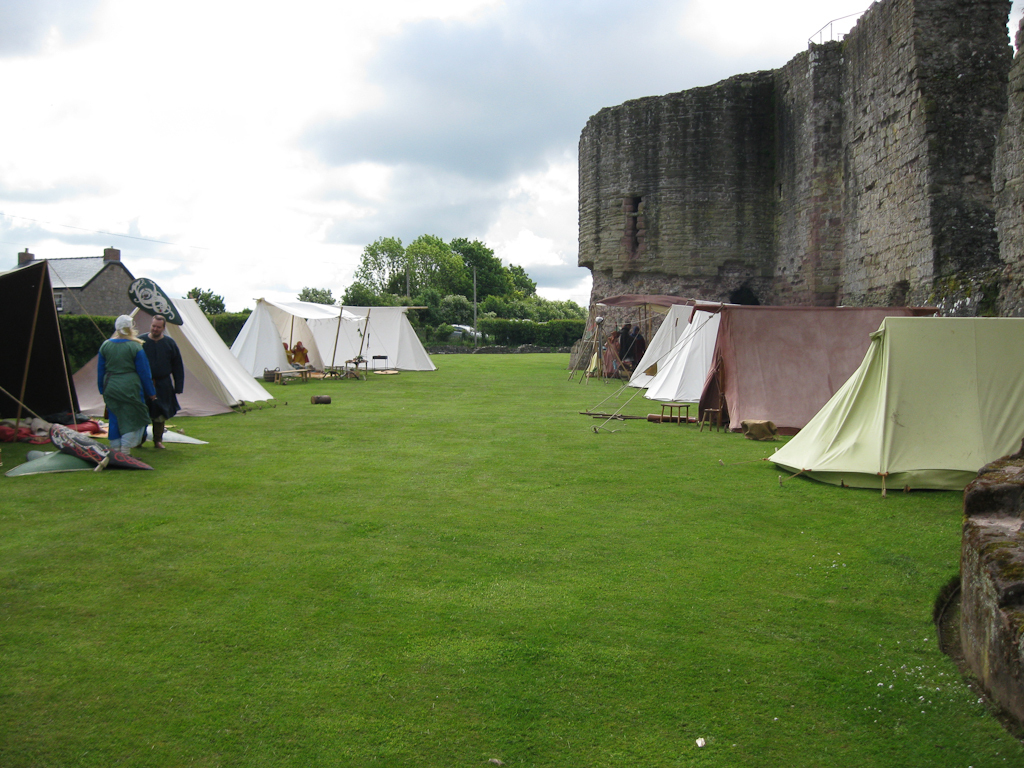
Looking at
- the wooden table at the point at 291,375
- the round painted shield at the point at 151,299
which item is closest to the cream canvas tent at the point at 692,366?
the round painted shield at the point at 151,299

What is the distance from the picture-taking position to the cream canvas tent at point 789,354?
9.91 meters

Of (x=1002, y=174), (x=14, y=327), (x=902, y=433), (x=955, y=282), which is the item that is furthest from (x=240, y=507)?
(x=955, y=282)

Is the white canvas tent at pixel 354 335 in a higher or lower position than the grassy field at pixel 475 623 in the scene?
higher

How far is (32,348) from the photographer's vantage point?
28.5 ft

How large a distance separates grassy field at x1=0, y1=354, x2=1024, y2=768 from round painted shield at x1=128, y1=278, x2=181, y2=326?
3.67m

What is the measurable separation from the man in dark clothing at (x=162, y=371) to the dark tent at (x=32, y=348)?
125 centimetres

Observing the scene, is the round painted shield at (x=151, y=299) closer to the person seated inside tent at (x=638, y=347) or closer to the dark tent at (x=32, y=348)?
the dark tent at (x=32, y=348)

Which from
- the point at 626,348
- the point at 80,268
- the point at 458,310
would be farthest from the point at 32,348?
the point at 458,310

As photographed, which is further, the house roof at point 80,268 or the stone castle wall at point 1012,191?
the house roof at point 80,268

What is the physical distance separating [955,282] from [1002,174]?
2.89 meters

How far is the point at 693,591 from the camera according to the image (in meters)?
3.97

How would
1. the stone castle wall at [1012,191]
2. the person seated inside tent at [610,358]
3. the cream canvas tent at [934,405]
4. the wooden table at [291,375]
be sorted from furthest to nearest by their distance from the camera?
the person seated inside tent at [610,358], the wooden table at [291,375], the stone castle wall at [1012,191], the cream canvas tent at [934,405]

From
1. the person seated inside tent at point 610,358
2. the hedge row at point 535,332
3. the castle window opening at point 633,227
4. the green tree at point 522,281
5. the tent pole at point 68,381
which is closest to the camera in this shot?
the tent pole at point 68,381

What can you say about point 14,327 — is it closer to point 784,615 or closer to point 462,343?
point 784,615
